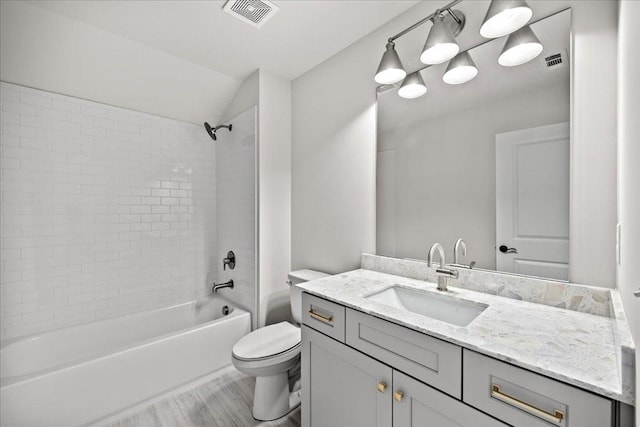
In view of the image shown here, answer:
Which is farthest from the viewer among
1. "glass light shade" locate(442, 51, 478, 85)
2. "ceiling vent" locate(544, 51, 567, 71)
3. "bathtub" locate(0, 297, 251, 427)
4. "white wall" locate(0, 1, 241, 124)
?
"white wall" locate(0, 1, 241, 124)

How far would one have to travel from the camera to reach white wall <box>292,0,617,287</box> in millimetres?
1066

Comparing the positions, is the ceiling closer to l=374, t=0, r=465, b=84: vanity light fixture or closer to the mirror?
l=374, t=0, r=465, b=84: vanity light fixture

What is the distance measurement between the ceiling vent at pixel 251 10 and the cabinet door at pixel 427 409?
2.02 m

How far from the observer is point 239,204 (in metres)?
2.69

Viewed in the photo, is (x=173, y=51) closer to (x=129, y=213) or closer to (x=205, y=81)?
(x=205, y=81)

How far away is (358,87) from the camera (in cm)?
199

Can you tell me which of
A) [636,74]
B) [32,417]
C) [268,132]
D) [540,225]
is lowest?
[32,417]

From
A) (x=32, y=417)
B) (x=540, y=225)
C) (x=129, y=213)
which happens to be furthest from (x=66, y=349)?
(x=540, y=225)

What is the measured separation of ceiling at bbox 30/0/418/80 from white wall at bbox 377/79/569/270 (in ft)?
1.82

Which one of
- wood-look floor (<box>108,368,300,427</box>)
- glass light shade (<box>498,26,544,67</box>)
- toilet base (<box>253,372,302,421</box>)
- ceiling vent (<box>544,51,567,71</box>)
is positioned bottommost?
wood-look floor (<box>108,368,300,427</box>)

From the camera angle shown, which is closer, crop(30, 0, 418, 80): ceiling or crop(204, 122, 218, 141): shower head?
crop(30, 0, 418, 80): ceiling

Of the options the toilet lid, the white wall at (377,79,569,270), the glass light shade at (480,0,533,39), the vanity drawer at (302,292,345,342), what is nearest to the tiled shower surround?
the toilet lid

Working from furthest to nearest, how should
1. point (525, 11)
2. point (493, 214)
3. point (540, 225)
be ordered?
point (493, 214)
point (540, 225)
point (525, 11)

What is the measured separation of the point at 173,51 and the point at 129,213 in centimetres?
142
